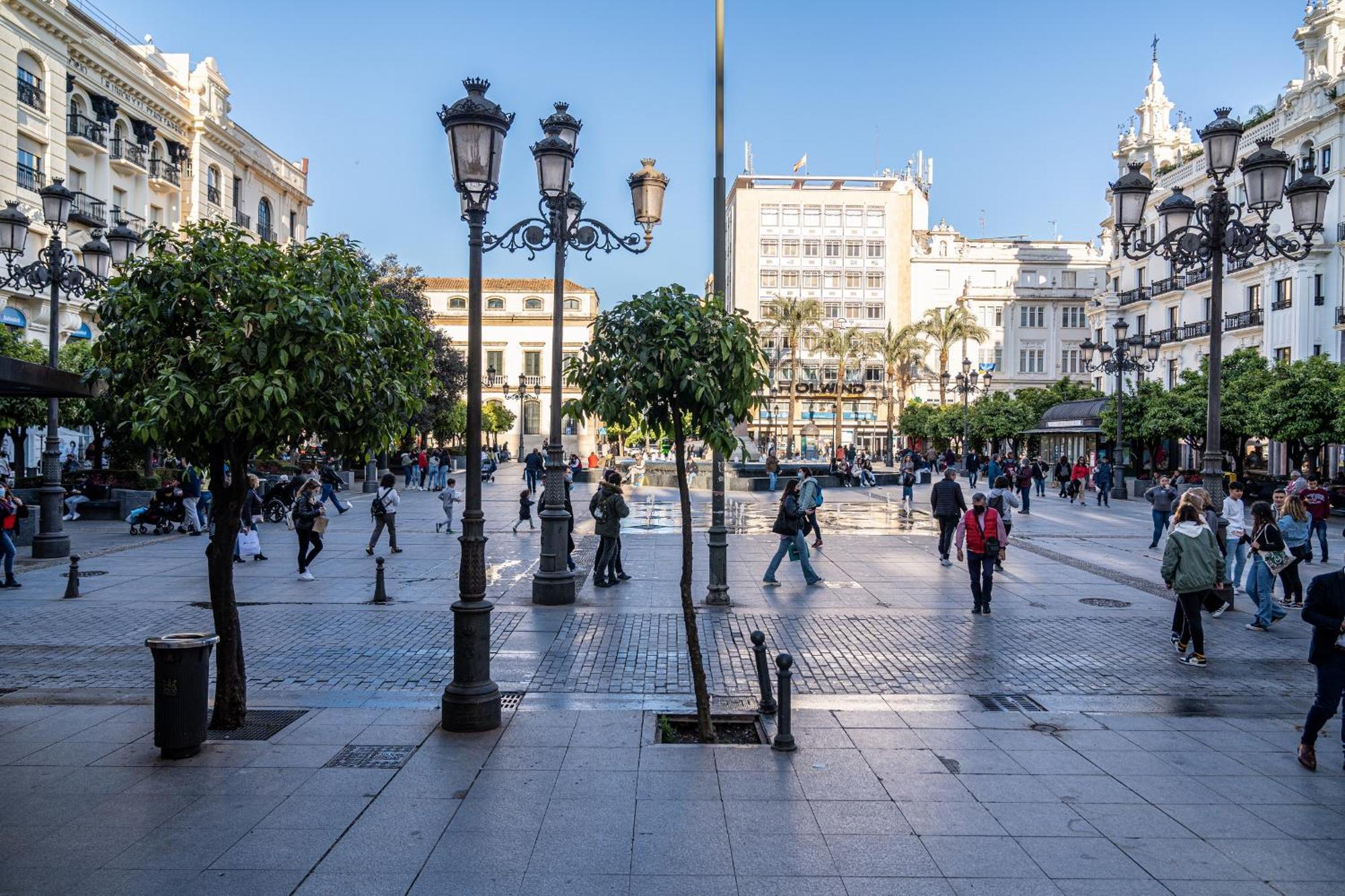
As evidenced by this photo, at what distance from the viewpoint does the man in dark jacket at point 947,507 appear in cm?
1614

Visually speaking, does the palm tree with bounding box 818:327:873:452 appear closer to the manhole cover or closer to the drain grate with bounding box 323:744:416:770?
the manhole cover

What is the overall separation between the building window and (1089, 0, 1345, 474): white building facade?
24435 millimetres

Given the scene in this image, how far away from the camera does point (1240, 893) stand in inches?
175

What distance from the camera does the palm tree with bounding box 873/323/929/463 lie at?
71625 millimetres

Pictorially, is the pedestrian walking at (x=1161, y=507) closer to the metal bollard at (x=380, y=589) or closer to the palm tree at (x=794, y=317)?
the metal bollard at (x=380, y=589)

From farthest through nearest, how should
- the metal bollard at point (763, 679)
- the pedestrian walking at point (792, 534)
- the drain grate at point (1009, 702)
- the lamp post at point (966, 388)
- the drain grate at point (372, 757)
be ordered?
the lamp post at point (966, 388)
the pedestrian walking at point (792, 534)
the drain grate at point (1009, 702)
the metal bollard at point (763, 679)
the drain grate at point (372, 757)

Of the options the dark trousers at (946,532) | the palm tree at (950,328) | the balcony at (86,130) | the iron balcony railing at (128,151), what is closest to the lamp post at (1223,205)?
the dark trousers at (946,532)

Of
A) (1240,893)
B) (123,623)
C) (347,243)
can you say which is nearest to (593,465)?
(123,623)

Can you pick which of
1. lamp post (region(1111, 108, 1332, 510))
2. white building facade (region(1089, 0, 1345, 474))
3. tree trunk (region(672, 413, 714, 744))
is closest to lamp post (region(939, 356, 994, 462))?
white building facade (region(1089, 0, 1345, 474))

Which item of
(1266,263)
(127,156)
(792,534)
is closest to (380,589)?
(792,534)

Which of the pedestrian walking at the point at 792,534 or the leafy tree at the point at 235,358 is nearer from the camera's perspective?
the leafy tree at the point at 235,358

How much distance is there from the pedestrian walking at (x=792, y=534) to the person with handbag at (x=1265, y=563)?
580cm

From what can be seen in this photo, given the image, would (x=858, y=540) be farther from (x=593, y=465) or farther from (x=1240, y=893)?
(x=593, y=465)

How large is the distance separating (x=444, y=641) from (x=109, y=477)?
19.2 m
